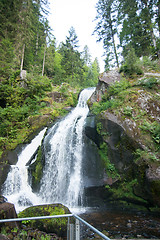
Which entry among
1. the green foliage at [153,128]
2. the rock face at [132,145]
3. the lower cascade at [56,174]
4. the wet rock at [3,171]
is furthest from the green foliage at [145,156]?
the wet rock at [3,171]

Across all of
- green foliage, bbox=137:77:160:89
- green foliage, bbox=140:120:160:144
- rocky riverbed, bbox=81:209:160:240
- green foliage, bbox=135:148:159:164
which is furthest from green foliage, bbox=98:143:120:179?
green foliage, bbox=137:77:160:89

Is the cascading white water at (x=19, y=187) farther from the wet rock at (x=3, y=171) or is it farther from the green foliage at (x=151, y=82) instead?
the green foliage at (x=151, y=82)

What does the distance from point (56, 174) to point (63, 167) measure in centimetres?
57

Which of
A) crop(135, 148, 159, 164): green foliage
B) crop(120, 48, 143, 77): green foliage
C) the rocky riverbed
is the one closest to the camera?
the rocky riverbed

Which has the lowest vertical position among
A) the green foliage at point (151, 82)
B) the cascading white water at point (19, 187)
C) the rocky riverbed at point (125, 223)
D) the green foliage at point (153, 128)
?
the rocky riverbed at point (125, 223)

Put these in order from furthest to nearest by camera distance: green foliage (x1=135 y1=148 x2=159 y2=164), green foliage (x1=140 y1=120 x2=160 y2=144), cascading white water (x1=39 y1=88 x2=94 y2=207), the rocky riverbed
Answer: cascading white water (x1=39 y1=88 x2=94 y2=207) < green foliage (x1=140 y1=120 x2=160 y2=144) < green foliage (x1=135 y1=148 x2=159 y2=164) < the rocky riverbed

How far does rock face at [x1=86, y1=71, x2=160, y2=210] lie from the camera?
247 inches

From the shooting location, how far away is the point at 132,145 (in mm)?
7176

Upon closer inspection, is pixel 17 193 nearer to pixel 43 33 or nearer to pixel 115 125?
pixel 115 125

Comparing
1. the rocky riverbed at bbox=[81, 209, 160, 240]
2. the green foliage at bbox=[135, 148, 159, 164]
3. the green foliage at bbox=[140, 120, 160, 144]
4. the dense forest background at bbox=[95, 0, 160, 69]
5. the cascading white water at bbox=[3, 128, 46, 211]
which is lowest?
the rocky riverbed at bbox=[81, 209, 160, 240]

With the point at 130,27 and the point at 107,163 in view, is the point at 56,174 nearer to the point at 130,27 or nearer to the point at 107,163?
the point at 107,163

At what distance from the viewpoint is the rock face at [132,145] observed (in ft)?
20.6

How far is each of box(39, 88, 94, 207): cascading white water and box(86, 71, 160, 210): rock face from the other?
1.43 metres

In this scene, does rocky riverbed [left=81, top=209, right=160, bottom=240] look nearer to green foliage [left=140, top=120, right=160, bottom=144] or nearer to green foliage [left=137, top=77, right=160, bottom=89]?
green foliage [left=140, top=120, right=160, bottom=144]
